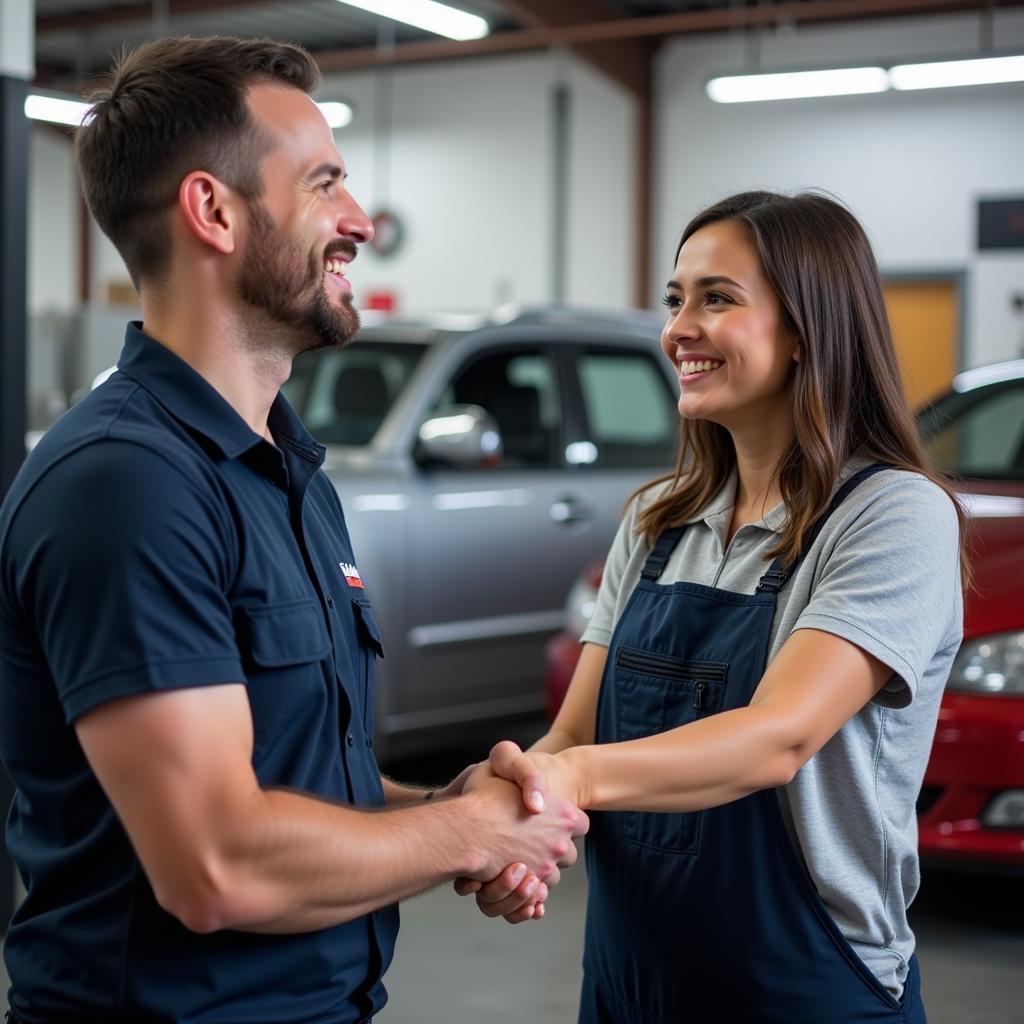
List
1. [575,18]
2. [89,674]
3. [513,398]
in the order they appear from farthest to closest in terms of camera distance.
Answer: [575,18] → [513,398] → [89,674]

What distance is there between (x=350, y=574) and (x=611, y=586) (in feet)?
1.75

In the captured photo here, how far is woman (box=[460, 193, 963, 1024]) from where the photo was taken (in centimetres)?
165

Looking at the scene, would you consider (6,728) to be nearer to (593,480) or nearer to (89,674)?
(89,674)

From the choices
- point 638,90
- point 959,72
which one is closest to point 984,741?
point 959,72

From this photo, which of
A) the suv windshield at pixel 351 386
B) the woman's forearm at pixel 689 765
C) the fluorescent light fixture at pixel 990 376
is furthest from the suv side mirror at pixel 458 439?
the woman's forearm at pixel 689 765

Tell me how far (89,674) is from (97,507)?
0.47ft

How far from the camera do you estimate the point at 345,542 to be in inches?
67.5

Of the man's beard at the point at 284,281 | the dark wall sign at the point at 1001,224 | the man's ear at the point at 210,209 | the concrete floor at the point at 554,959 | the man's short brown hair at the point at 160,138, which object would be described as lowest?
the concrete floor at the point at 554,959

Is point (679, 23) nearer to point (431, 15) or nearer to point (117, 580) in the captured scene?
point (431, 15)

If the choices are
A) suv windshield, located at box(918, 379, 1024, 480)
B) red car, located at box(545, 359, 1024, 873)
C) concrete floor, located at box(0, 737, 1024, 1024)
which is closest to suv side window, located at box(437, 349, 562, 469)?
suv windshield, located at box(918, 379, 1024, 480)

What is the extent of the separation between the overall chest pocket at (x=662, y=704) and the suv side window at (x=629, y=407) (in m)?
3.50

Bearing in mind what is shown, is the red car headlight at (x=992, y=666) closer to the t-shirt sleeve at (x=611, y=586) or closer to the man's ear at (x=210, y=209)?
the t-shirt sleeve at (x=611, y=586)

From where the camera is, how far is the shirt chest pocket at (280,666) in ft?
4.46

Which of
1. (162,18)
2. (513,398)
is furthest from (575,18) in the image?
(513,398)
